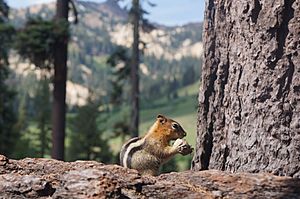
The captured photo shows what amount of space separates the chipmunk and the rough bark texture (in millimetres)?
1122

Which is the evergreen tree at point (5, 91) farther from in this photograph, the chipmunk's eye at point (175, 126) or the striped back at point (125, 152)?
the striped back at point (125, 152)

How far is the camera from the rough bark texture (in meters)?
3.94

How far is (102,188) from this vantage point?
3.85m

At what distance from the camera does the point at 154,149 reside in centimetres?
580

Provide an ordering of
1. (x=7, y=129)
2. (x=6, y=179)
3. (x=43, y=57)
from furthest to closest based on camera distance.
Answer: (x=7, y=129)
(x=43, y=57)
(x=6, y=179)

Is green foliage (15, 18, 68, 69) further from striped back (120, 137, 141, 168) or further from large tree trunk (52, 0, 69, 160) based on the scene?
striped back (120, 137, 141, 168)

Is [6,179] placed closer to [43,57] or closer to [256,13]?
[256,13]

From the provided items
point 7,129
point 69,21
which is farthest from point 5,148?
point 69,21

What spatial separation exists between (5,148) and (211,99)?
25.4 m

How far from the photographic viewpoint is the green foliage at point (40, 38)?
17.1 m

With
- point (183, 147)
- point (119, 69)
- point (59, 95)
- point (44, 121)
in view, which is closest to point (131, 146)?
point (183, 147)

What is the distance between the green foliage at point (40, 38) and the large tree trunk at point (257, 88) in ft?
41.1

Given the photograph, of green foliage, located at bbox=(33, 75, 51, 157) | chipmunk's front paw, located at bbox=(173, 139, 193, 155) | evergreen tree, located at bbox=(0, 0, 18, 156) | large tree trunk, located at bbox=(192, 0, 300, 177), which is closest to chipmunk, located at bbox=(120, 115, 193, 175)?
chipmunk's front paw, located at bbox=(173, 139, 193, 155)

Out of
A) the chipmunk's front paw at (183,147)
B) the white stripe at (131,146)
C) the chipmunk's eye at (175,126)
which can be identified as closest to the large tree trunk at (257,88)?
the chipmunk's front paw at (183,147)
